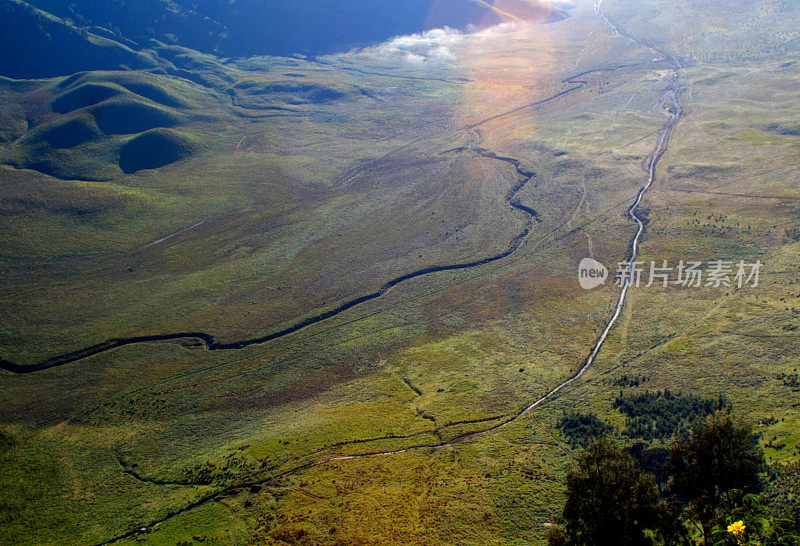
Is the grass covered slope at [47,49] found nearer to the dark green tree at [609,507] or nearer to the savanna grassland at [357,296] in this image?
the savanna grassland at [357,296]

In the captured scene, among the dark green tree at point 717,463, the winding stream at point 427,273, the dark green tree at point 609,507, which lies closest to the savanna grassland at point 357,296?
the winding stream at point 427,273

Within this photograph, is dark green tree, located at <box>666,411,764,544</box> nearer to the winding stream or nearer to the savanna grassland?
the savanna grassland

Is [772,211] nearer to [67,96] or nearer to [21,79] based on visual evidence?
[67,96]

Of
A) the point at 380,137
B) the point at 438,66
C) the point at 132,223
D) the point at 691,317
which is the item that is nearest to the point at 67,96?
the point at 132,223

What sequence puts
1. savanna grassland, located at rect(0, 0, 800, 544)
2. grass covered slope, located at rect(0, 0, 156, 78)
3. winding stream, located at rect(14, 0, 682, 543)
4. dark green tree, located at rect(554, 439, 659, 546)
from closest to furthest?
dark green tree, located at rect(554, 439, 659, 546)
savanna grassland, located at rect(0, 0, 800, 544)
winding stream, located at rect(14, 0, 682, 543)
grass covered slope, located at rect(0, 0, 156, 78)

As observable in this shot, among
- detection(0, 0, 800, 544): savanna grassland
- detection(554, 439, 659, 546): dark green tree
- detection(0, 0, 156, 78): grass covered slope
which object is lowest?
detection(554, 439, 659, 546): dark green tree

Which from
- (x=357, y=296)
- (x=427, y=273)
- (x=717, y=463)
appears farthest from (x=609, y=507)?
(x=427, y=273)

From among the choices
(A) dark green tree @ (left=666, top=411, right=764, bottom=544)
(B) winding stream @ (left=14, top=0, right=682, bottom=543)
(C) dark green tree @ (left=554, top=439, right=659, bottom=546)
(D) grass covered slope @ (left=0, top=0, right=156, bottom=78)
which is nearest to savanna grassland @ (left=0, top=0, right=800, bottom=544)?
(B) winding stream @ (left=14, top=0, right=682, bottom=543)
